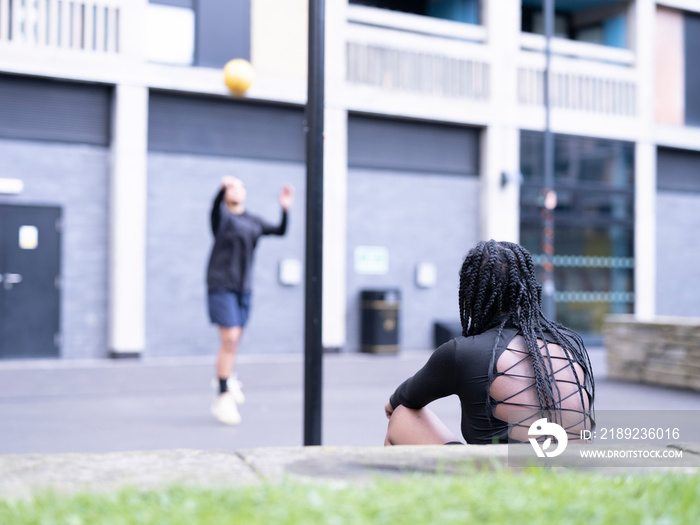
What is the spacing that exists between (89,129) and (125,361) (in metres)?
3.64

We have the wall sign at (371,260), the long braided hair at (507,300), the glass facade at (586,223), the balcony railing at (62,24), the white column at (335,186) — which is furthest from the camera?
the glass facade at (586,223)

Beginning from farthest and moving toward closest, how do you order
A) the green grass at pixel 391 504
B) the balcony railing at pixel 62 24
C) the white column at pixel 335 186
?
the white column at pixel 335 186
the balcony railing at pixel 62 24
the green grass at pixel 391 504

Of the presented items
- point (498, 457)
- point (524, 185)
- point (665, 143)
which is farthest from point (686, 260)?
point (498, 457)

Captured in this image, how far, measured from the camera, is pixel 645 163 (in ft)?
59.1

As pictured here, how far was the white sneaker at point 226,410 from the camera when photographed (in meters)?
7.37

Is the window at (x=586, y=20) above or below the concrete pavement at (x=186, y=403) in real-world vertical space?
above

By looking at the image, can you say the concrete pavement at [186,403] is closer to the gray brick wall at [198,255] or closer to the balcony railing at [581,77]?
the gray brick wall at [198,255]

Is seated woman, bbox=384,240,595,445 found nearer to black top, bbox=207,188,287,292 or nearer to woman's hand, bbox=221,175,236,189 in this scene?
woman's hand, bbox=221,175,236,189

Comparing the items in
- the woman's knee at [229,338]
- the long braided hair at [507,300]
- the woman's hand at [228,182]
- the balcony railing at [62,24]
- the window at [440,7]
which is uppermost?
the window at [440,7]

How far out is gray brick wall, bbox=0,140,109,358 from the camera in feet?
41.5

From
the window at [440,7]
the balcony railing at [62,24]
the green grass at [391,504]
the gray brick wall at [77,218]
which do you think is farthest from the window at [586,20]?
the green grass at [391,504]

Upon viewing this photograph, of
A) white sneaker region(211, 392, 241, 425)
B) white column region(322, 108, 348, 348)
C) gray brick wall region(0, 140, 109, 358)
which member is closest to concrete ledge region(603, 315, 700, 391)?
white column region(322, 108, 348, 348)

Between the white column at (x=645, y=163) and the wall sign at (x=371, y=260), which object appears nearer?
the wall sign at (x=371, y=260)

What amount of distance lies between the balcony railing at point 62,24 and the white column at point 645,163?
1102cm
